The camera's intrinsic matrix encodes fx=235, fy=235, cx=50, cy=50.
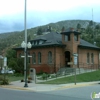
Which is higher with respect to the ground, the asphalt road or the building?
the building

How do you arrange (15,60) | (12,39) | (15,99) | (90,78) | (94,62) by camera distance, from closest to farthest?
1. (15,99)
2. (90,78)
3. (15,60)
4. (94,62)
5. (12,39)

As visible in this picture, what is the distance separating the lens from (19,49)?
49.3m

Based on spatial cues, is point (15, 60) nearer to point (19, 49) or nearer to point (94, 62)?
point (19, 49)

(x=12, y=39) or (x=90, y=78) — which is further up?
(x=12, y=39)

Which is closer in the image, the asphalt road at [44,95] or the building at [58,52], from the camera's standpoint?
the asphalt road at [44,95]

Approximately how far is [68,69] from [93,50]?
432 inches

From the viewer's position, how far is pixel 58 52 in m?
42.0

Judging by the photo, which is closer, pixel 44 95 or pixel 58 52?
pixel 44 95

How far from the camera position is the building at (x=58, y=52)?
41.5m

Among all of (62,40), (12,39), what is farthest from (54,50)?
(12,39)

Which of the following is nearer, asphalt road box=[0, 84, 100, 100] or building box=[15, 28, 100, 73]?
asphalt road box=[0, 84, 100, 100]

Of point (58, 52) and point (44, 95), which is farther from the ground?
point (58, 52)

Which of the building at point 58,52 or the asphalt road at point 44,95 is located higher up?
the building at point 58,52

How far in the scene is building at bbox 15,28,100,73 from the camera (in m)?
41.5
